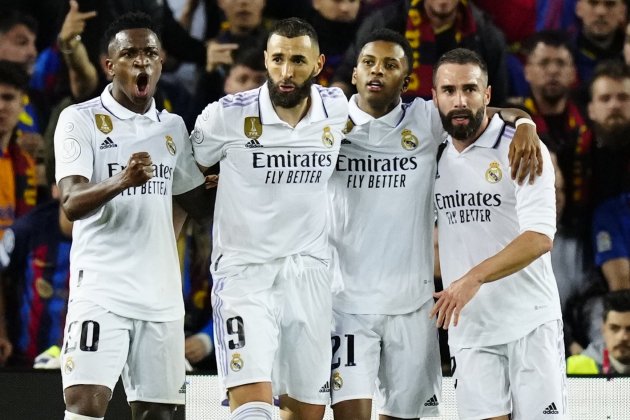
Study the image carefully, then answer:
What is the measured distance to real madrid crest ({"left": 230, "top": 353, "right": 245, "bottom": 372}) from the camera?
417cm

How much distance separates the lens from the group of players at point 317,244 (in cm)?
427

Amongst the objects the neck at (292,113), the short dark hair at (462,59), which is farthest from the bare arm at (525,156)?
the neck at (292,113)

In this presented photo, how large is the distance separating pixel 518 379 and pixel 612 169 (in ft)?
8.06

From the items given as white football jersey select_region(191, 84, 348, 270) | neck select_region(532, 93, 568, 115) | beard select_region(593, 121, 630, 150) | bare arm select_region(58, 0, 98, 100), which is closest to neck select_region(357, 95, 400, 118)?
white football jersey select_region(191, 84, 348, 270)

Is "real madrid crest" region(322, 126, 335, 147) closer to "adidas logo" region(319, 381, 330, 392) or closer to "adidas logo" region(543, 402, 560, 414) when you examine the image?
"adidas logo" region(319, 381, 330, 392)

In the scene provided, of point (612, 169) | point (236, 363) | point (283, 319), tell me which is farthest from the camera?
point (612, 169)

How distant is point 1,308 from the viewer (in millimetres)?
6414

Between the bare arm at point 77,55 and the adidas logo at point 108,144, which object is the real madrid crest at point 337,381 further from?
the bare arm at point 77,55

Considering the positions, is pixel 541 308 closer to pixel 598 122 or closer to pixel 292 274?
pixel 292 274

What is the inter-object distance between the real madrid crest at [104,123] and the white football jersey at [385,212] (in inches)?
38.6

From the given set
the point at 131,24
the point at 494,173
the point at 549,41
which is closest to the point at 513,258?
the point at 494,173

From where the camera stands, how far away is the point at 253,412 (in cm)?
407

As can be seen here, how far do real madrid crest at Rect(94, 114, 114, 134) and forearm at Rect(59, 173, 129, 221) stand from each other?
0.85 ft

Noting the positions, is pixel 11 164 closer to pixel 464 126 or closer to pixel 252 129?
pixel 252 129
